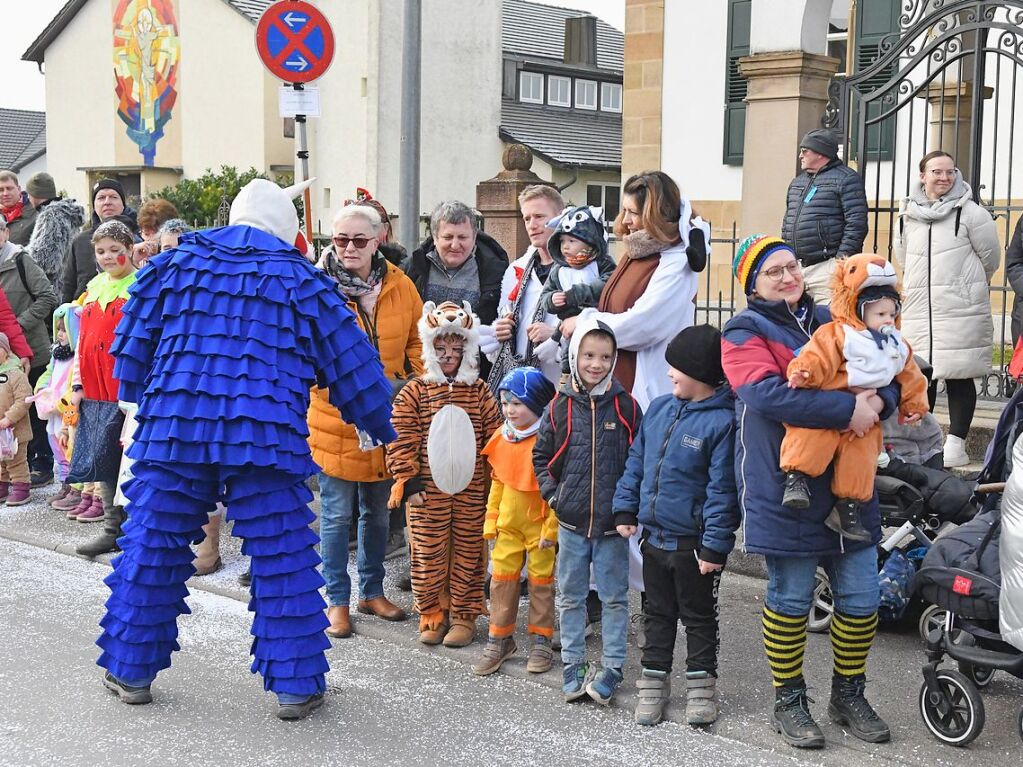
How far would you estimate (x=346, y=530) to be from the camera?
20.5 feet

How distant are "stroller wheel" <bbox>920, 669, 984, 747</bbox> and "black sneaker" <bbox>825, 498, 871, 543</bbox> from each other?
22.9 inches

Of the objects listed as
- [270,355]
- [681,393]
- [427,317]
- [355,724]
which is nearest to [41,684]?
[355,724]

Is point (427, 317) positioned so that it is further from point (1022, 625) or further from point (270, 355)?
point (1022, 625)

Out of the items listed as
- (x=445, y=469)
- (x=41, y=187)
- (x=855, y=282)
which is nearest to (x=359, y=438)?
(x=445, y=469)

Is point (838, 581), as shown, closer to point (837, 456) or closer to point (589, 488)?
point (837, 456)

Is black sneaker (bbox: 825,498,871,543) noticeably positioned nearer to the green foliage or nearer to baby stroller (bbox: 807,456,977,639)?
baby stroller (bbox: 807,456,977,639)

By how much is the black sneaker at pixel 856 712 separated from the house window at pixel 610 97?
1572 inches

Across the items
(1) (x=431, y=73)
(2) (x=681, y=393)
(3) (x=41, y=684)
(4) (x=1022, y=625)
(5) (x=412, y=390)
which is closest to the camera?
(4) (x=1022, y=625)

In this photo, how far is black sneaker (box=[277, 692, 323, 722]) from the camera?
504 centimetres

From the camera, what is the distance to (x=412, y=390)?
6.01 metres

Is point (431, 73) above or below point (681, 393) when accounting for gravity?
above

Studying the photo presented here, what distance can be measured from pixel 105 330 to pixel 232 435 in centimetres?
320

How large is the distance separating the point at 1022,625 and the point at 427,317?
2.82m

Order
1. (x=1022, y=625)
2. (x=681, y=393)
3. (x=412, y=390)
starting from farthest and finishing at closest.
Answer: (x=412, y=390), (x=681, y=393), (x=1022, y=625)
